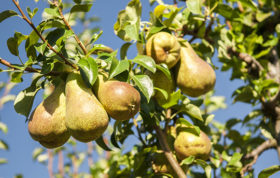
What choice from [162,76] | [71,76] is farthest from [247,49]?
[71,76]

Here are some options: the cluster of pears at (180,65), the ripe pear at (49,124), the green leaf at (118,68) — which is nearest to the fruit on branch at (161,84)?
the cluster of pears at (180,65)

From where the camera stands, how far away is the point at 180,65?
1.48m

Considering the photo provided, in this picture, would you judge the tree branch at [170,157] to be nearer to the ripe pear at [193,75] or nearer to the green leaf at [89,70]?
the ripe pear at [193,75]

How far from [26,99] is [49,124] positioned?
0.21 metres

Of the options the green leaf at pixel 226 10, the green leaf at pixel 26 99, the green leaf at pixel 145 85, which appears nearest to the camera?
the green leaf at pixel 145 85

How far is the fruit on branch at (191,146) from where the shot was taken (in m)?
1.44

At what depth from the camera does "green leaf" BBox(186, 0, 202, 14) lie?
1522mm

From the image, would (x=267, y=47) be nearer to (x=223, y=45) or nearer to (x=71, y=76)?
(x=223, y=45)

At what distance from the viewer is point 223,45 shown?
1.89 meters

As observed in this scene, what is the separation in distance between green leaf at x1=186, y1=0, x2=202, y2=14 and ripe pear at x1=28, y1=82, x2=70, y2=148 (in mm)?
763

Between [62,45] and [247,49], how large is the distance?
129 centimetres

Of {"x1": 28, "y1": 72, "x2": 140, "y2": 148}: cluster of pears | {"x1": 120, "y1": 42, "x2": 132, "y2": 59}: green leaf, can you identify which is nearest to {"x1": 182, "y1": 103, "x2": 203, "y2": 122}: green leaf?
{"x1": 120, "y1": 42, "x2": 132, "y2": 59}: green leaf

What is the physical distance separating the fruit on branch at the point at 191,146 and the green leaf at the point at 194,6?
0.56 metres

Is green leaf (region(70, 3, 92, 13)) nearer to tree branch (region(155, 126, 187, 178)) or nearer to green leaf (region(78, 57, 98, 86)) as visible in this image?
green leaf (region(78, 57, 98, 86))
